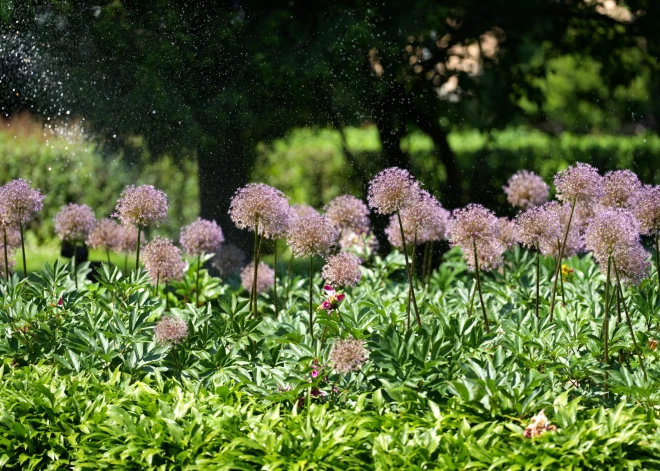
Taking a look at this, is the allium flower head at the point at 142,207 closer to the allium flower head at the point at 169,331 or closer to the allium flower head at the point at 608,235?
the allium flower head at the point at 169,331

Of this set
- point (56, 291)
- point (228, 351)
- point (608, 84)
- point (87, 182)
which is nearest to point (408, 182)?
point (228, 351)

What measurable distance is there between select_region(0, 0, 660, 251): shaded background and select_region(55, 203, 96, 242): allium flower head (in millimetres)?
1947

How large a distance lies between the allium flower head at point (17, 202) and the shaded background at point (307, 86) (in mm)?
2542

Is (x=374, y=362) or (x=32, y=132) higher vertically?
(x=32, y=132)

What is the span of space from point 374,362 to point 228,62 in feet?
13.6

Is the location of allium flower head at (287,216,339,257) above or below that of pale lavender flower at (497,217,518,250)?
below

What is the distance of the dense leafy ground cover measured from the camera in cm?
287

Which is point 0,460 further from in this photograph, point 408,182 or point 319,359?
point 408,182

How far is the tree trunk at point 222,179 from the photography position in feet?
22.9

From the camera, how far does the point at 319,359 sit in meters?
3.32

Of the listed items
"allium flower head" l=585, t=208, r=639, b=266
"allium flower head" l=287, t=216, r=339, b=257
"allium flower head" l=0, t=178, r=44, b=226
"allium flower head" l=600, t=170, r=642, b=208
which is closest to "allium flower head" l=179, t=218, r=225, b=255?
"allium flower head" l=0, t=178, r=44, b=226

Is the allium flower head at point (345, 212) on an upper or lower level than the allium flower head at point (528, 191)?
lower

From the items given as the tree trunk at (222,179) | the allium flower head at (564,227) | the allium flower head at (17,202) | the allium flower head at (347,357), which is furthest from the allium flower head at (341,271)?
the tree trunk at (222,179)

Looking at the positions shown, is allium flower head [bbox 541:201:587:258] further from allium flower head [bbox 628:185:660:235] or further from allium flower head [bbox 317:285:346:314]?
allium flower head [bbox 317:285:346:314]
